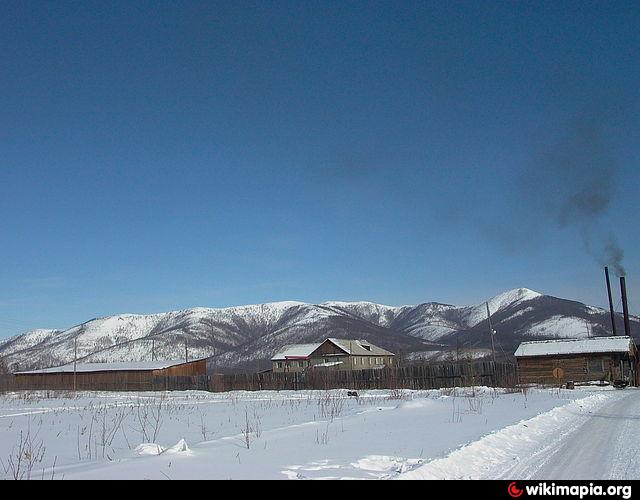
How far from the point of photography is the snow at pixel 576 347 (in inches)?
2062

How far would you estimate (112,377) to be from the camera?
74.2m

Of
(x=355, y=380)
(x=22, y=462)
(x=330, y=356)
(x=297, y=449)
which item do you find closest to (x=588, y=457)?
(x=297, y=449)

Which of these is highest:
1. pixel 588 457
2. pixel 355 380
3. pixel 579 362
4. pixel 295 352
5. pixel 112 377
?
pixel 295 352

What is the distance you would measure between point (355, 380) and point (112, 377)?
35.9 metres

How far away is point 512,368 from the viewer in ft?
161

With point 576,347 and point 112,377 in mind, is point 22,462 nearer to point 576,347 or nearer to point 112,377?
point 576,347

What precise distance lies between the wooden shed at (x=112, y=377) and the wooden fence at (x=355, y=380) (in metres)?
0.15

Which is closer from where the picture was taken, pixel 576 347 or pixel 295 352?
pixel 576 347

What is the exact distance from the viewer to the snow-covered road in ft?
Answer: 26.1

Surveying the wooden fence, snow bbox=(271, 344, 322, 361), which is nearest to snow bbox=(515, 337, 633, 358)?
the wooden fence
